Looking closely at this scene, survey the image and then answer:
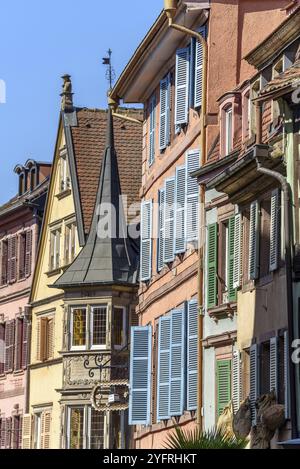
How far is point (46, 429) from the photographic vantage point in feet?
186

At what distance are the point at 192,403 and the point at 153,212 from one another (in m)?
7.29

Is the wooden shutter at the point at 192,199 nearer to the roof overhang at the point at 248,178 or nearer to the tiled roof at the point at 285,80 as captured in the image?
the roof overhang at the point at 248,178

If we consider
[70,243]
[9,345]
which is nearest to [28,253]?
[9,345]

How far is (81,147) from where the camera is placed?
5753cm

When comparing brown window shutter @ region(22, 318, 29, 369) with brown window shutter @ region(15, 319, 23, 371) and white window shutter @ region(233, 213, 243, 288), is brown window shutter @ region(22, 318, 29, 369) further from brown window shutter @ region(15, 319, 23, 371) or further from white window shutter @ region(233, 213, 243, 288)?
white window shutter @ region(233, 213, 243, 288)

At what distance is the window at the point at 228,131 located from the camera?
35.1m

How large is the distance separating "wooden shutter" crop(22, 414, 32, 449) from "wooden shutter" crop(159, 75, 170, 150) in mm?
18334

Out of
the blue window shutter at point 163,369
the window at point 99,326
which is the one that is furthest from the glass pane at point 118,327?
the blue window shutter at point 163,369

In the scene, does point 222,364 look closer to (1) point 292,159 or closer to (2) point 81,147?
(1) point 292,159

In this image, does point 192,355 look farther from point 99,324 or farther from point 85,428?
point 99,324

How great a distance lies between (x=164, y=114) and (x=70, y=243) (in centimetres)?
1557

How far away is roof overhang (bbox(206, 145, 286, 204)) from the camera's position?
97.0 feet

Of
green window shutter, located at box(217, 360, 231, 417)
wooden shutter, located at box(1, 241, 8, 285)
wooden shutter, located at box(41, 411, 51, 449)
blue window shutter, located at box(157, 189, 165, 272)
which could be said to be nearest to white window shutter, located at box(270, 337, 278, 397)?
green window shutter, located at box(217, 360, 231, 417)

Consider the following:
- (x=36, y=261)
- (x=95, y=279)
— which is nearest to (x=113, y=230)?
(x=95, y=279)
